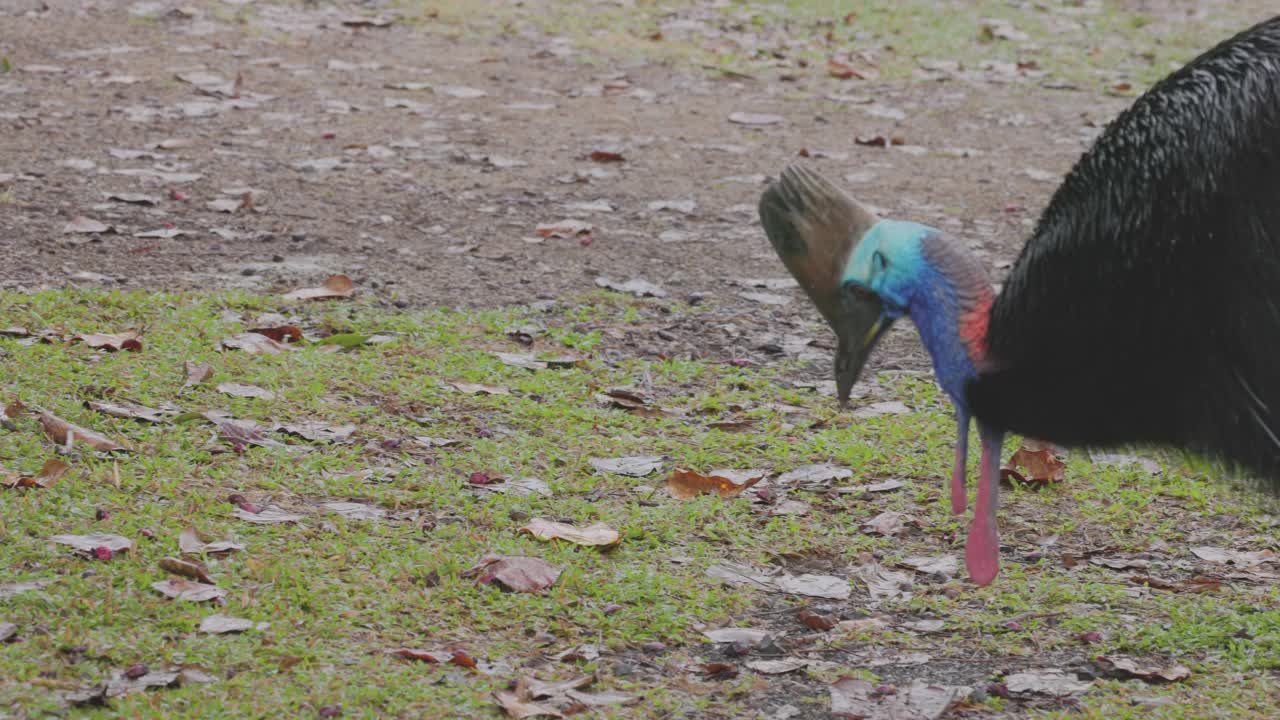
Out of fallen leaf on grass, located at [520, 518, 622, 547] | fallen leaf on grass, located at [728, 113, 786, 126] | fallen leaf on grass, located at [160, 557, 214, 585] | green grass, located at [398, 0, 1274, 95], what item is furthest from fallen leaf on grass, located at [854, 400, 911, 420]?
green grass, located at [398, 0, 1274, 95]

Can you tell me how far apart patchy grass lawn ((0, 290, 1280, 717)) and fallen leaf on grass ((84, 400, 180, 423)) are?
0.10 ft

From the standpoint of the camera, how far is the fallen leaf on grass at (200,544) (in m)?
3.54

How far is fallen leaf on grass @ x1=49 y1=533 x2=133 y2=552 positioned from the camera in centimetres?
348

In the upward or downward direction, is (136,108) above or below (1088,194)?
below

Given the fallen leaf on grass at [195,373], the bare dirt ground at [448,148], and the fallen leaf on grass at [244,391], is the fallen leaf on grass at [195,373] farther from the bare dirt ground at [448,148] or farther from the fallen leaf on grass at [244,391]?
the bare dirt ground at [448,148]

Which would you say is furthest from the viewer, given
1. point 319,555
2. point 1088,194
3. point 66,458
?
point 66,458

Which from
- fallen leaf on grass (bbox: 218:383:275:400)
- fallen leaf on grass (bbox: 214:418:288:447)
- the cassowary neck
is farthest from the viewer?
fallen leaf on grass (bbox: 218:383:275:400)

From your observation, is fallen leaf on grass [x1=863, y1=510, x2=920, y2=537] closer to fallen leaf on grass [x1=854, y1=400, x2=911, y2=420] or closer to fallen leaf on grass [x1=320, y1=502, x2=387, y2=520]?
fallen leaf on grass [x1=854, y1=400, x2=911, y2=420]

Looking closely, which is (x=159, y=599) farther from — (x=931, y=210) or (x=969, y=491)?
(x=931, y=210)

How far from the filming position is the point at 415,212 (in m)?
6.51

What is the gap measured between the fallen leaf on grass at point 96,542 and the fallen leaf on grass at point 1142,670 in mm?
2122

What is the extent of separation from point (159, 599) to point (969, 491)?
2145 mm

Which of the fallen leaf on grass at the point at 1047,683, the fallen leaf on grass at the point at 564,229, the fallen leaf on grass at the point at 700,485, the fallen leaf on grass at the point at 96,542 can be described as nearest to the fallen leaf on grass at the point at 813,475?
the fallen leaf on grass at the point at 700,485

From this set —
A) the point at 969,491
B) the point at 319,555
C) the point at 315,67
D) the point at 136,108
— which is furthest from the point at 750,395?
the point at 315,67
